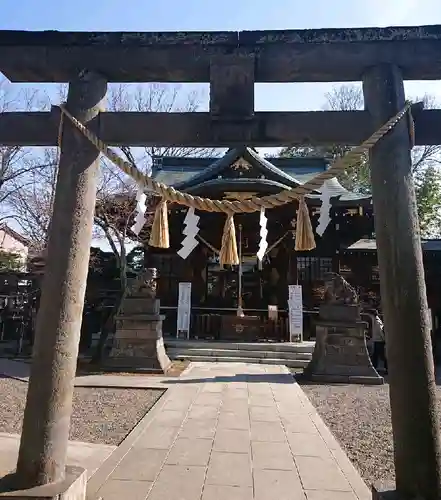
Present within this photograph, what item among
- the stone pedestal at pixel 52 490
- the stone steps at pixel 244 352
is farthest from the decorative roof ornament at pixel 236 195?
the stone pedestal at pixel 52 490

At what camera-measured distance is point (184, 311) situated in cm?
1377

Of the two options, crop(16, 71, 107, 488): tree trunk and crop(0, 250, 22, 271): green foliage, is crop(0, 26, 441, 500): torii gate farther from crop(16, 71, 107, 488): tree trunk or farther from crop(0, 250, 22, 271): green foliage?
crop(0, 250, 22, 271): green foliage

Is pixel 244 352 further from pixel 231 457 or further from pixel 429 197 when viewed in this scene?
pixel 429 197

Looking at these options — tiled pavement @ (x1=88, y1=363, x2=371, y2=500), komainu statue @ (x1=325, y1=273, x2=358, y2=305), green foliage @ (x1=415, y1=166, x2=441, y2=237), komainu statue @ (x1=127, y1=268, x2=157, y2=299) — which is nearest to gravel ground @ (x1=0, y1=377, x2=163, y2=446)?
tiled pavement @ (x1=88, y1=363, x2=371, y2=500)

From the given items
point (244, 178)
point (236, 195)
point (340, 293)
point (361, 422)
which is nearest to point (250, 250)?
point (236, 195)

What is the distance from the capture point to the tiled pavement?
3.17m

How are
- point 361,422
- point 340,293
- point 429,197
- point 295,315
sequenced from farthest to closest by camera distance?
point 429,197, point 295,315, point 340,293, point 361,422

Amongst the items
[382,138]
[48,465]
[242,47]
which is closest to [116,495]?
[48,465]

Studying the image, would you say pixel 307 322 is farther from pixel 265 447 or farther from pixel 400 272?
pixel 400 272

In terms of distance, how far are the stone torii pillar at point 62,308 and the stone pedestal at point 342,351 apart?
732 centimetres

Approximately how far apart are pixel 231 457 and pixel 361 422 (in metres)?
2.69

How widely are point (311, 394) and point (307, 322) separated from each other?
7.29m

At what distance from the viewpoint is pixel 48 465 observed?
2.56 metres

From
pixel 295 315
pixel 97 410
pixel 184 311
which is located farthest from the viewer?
pixel 184 311
